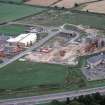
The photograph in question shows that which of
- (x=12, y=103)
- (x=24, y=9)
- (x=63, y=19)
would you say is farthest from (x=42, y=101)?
(x=24, y=9)

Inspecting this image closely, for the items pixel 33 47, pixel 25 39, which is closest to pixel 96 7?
pixel 25 39

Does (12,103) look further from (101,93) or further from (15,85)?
(101,93)

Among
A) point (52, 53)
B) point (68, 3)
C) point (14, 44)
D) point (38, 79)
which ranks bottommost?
point (38, 79)

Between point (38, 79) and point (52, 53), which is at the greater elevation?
point (52, 53)

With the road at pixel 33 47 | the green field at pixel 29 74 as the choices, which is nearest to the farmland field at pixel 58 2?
the road at pixel 33 47

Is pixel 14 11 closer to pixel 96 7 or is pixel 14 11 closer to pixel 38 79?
pixel 96 7

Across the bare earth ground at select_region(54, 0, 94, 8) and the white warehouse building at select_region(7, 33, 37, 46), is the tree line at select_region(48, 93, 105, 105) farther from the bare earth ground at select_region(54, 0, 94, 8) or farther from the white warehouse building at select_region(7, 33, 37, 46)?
the bare earth ground at select_region(54, 0, 94, 8)
